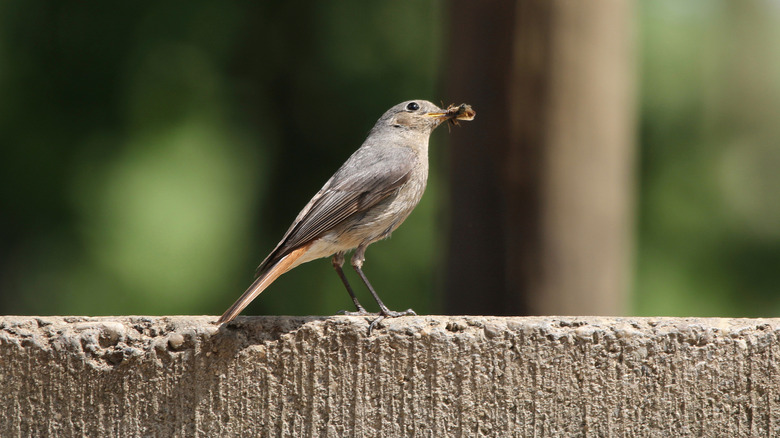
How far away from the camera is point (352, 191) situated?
3.89 metres

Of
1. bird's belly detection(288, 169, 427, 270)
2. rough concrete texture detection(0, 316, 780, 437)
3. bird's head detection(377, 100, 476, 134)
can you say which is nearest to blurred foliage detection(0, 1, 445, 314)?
bird's head detection(377, 100, 476, 134)

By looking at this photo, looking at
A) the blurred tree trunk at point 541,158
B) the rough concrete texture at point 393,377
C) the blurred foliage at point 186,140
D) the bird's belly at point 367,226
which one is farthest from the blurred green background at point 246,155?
the rough concrete texture at point 393,377

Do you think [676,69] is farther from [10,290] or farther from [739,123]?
[10,290]

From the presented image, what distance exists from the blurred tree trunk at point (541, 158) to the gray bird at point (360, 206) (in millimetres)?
454

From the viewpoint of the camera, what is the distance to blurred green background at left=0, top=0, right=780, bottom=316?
9.07 m

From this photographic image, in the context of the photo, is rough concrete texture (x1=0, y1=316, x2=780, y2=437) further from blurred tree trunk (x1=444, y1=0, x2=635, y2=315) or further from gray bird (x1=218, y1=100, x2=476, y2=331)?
blurred tree trunk (x1=444, y1=0, x2=635, y2=315)

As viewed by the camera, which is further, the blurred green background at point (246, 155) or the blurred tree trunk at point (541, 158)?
the blurred green background at point (246, 155)

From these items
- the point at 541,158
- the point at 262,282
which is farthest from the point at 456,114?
the point at 262,282

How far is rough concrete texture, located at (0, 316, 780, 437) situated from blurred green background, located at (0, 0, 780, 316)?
632 cm

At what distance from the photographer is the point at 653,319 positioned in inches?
100

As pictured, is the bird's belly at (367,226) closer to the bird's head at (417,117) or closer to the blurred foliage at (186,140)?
the bird's head at (417,117)

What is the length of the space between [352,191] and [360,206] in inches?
3.5

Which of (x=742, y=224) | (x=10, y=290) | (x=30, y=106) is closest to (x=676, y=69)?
(x=742, y=224)

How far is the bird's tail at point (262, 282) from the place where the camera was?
2.63m
